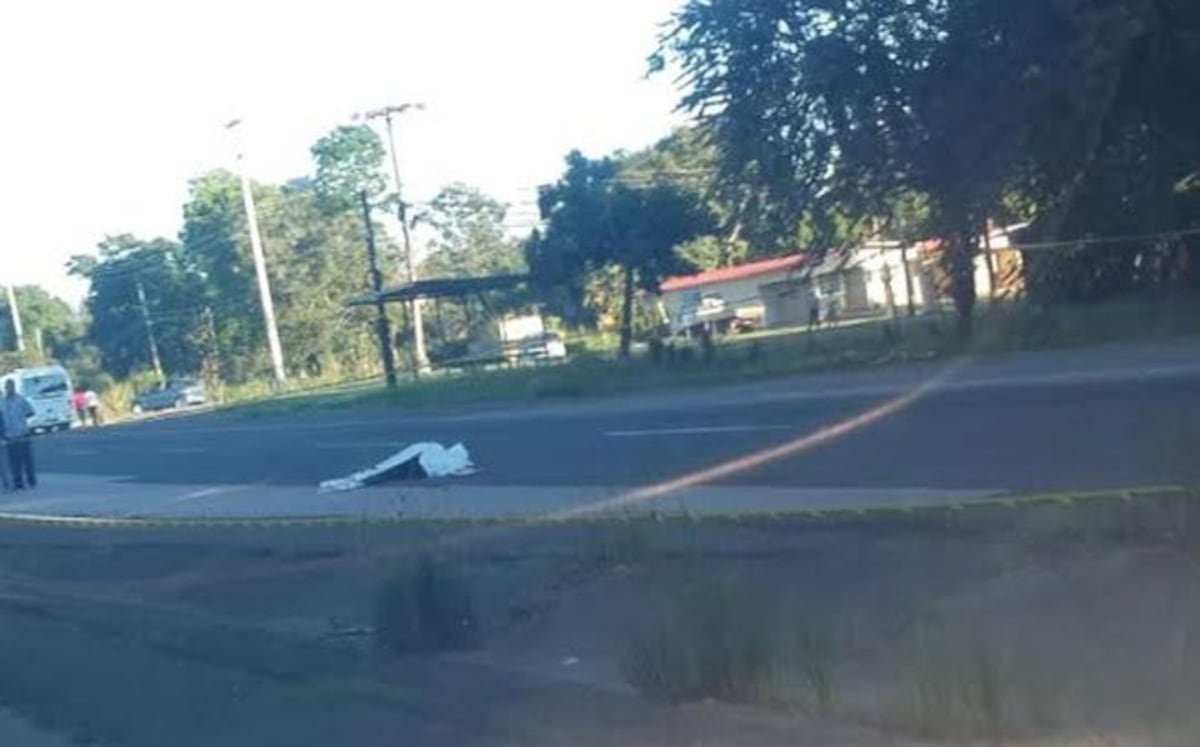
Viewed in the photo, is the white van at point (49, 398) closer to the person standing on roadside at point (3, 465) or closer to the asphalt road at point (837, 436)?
the asphalt road at point (837, 436)

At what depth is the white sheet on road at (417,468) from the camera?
26.7 m

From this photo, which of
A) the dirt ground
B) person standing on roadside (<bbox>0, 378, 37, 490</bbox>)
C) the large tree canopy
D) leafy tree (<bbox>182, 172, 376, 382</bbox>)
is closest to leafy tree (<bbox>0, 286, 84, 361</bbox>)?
leafy tree (<bbox>182, 172, 376, 382</bbox>)

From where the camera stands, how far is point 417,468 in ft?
89.4

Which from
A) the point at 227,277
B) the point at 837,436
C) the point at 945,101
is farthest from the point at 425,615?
the point at 227,277

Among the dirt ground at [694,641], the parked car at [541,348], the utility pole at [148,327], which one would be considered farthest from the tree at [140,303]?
the dirt ground at [694,641]

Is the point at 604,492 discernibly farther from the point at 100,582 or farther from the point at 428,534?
the point at 100,582

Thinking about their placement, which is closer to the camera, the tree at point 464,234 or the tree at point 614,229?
the tree at point 614,229

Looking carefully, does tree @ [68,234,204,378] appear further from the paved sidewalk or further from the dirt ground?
the dirt ground

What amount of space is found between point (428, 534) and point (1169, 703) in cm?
964

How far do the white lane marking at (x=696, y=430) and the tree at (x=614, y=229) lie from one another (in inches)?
1040

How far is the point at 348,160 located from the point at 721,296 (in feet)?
90.6

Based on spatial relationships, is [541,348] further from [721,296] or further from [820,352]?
[721,296]

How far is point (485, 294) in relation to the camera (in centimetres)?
7062

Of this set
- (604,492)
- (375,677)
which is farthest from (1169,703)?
(604,492)
